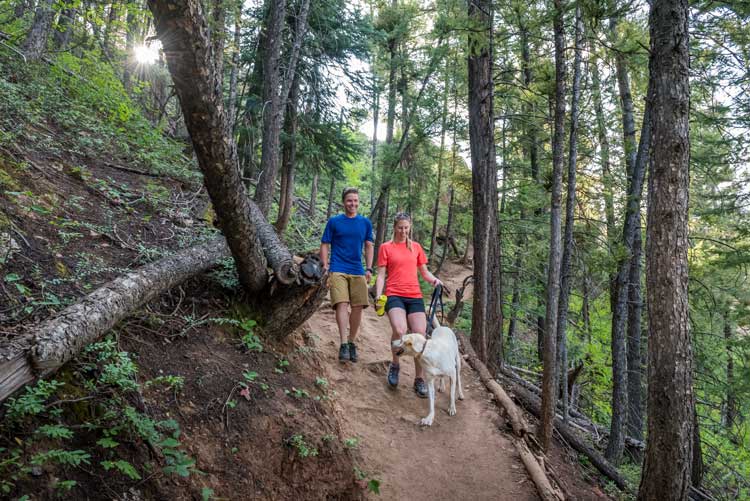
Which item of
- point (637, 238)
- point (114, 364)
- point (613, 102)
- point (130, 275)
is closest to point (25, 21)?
point (130, 275)

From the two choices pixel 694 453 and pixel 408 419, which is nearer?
pixel 408 419

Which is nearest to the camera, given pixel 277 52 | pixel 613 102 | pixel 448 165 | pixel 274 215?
pixel 277 52

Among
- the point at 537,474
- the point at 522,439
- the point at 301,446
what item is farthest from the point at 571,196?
the point at 301,446

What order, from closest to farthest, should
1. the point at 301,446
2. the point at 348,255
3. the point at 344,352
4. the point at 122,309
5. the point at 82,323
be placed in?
the point at 82,323 → the point at 122,309 → the point at 301,446 → the point at 348,255 → the point at 344,352

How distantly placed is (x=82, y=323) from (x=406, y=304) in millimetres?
3951

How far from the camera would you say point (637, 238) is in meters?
9.26

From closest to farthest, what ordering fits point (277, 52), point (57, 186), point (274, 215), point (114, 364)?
point (114, 364)
point (57, 186)
point (277, 52)
point (274, 215)

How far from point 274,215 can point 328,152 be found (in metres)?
3.13

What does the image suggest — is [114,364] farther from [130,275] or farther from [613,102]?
[613,102]

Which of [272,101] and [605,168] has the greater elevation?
[272,101]

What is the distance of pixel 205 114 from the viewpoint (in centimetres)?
285

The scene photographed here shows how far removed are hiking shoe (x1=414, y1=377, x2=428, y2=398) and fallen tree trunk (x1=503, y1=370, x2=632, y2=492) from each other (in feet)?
9.03

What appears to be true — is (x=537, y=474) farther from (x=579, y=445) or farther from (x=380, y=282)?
(x=579, y=445)

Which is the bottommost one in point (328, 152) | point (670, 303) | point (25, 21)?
point (670, 303)
